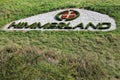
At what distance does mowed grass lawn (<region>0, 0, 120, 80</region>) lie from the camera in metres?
22.2

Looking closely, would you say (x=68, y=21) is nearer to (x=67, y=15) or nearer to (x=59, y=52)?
(x=67, y=15)

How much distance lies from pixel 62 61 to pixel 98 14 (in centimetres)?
909

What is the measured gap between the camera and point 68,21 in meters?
30.2

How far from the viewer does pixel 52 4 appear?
34312 mm

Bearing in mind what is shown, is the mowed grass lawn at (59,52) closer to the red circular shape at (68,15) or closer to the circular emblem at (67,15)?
the circular emblem at (67,15)

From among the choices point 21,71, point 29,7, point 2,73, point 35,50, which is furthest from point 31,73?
point 29,7

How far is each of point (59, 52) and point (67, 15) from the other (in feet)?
21.8

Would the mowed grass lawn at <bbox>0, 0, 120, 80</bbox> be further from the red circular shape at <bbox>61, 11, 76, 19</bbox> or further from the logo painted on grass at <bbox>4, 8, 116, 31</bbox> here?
the red circular shape at <bbox>61, 11, 76, 19</bbox>

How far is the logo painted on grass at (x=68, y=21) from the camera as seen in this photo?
29094mm

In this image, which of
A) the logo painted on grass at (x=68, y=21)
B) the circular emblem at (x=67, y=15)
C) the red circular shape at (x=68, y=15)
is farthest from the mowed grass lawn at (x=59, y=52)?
the red circular shape at (x=68, y=15)

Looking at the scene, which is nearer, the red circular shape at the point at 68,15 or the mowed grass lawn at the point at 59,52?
the mowed grass lawn at the point at 59,52

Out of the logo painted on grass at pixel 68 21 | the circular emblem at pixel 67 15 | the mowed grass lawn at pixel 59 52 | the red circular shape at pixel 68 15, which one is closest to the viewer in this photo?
the mowed grass lawn at pixel 59 52

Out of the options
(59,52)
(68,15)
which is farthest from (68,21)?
(59,52)

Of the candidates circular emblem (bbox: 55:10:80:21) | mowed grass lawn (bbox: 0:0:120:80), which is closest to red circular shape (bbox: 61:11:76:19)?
circular emblem (bbox: 55:10:80:21)
